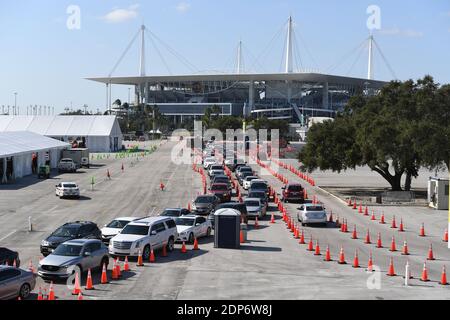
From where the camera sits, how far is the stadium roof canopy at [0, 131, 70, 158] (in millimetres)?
57456

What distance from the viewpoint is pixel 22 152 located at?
59.3m

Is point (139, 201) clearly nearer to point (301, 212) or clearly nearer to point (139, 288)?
point (301, 212)

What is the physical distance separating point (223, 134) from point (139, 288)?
133895 millimetres

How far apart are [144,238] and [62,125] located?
3256 inches

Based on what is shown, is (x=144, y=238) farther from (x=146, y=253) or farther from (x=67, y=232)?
(x=67, y=232)

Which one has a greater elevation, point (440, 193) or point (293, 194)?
point (440, 193)

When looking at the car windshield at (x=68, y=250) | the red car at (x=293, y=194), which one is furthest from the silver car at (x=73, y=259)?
the red car at (x=293, y=194)

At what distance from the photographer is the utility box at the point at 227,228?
88.5 feet

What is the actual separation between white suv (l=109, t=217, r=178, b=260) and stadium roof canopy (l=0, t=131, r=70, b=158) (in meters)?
31.2

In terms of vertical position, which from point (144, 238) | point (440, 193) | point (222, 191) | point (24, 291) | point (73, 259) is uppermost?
point (440, 193)

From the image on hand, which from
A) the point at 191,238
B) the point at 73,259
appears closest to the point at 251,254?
the point at 191,238

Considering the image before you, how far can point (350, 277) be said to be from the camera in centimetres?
2162

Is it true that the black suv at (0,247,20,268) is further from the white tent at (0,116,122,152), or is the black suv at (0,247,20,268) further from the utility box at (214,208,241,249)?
the white tent at (0,116,122,152)

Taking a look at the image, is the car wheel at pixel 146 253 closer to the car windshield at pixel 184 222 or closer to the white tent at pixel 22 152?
the car windshield at pixel 184 222
